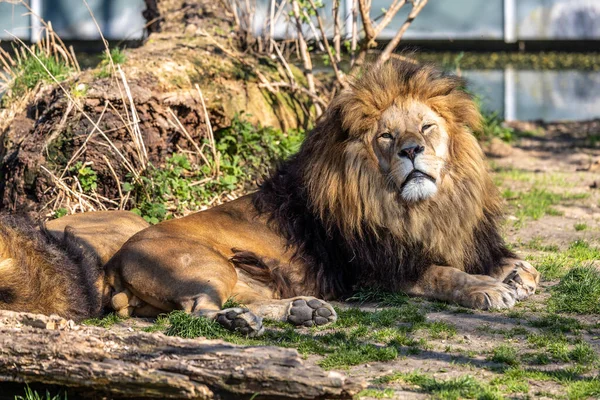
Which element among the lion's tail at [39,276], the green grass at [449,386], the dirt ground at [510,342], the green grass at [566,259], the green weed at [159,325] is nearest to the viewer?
the green grass at [449,386]

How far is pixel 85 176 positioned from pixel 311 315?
3136 millimetres

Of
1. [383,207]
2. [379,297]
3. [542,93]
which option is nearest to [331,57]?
[383,207]

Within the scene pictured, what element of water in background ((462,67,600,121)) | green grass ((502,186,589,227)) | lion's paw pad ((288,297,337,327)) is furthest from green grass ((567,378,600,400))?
water in background ((462,67,600,121))

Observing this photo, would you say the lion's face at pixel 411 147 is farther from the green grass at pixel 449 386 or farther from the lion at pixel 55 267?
the lion at pixel 55 267

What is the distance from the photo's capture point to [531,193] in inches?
356

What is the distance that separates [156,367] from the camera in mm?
3580

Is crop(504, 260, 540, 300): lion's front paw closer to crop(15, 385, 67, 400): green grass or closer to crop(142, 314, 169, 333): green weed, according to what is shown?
crop(142, 314, 169, 333): green weed

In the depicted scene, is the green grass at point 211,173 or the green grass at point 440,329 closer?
the green grass at point 440,329

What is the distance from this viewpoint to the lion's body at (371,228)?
5.66m

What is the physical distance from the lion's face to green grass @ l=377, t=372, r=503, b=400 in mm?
1671

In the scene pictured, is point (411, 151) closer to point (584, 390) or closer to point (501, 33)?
point (584, 390)

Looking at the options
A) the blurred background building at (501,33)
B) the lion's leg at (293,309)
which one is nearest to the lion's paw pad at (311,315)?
the lion's leg at (293,309)

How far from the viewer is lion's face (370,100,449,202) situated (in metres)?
5.66

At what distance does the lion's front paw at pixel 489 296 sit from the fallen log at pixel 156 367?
220cm
